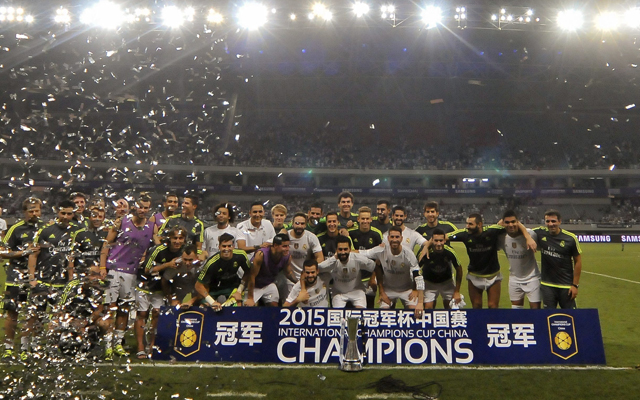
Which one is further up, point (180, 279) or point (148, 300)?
point (180, 279)

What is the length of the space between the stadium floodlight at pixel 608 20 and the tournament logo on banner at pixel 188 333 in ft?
86.4

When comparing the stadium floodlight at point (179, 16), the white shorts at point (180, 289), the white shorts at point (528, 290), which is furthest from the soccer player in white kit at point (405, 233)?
the stadium floodlight at point (179, 16)

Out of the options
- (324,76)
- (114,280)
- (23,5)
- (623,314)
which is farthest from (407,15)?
(114,280)

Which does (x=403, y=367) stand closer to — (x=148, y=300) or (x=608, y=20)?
(x=148, y=300)

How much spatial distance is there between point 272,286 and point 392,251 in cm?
175

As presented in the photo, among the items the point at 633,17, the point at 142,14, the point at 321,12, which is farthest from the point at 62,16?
the point at 633,17

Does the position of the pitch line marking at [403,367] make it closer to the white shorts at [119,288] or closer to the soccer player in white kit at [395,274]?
the white shorts at [119,288]

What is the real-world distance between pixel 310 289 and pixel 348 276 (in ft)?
1.88

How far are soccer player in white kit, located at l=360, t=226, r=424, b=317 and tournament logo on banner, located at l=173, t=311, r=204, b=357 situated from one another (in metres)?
2.42

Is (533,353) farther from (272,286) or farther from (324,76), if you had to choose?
(324,76)

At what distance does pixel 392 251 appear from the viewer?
6.59 metres

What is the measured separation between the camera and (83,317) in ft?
20.7

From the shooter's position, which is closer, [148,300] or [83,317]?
[148,300]

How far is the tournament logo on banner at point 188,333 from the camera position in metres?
5.60
